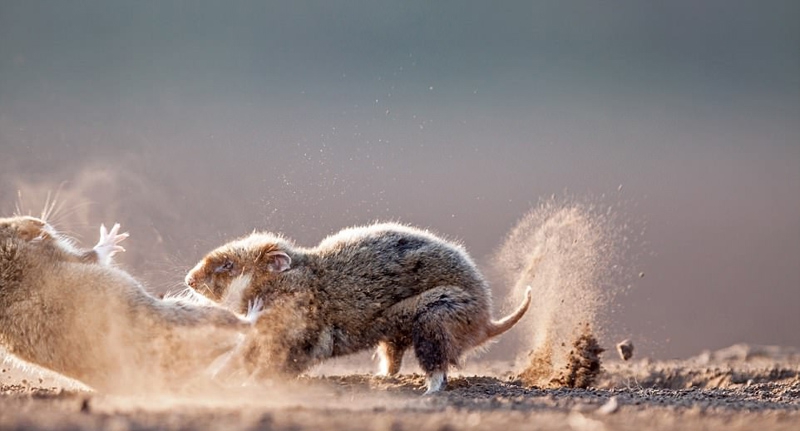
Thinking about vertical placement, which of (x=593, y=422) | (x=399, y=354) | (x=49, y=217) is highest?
(x=49, y=217)

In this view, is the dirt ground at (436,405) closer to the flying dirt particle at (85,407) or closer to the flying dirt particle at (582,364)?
the flying dirt particle at (85,407)

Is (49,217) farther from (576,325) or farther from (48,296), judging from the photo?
(576,325)

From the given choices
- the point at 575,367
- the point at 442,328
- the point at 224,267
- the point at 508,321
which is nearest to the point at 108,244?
the point at 224,267

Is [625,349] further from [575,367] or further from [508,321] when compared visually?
[508,321]

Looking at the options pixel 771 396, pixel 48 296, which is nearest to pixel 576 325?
pixel 771 396

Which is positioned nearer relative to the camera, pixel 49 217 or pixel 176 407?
pixel 176 407

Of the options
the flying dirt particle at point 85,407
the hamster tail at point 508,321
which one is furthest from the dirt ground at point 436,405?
the hamster tail at point 508,321

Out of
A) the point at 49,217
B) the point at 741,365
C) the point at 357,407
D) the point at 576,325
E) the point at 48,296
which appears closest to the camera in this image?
the point at 357,407
